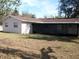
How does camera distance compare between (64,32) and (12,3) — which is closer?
(12,3)

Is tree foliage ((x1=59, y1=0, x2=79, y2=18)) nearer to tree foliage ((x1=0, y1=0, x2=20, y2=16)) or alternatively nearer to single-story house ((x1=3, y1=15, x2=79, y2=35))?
single-story house ((x1=3, y1=15, x2=79, y2=35))

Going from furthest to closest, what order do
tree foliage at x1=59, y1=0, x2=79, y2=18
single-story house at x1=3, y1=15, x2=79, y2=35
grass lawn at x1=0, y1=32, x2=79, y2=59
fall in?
1. tree foliage at x1=59, y1=0, x2=79, y2=18
2. single-story house at x1=3, y1=15, x2=79, y2=35
3. grass lawn at x1=0, y1=32, x2=79, y2=59

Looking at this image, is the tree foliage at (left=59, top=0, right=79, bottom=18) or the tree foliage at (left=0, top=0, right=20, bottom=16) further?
the tree foliage at (left=59, top=0, right=79, bottom=18)

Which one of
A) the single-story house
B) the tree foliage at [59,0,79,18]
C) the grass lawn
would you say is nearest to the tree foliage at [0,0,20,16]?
the grass lawn

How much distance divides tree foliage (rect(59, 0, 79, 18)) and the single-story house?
15581 millimetres

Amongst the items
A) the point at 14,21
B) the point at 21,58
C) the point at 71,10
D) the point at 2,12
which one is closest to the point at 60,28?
the point at 14,21

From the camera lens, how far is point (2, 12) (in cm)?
1599

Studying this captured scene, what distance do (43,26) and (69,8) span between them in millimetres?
17439

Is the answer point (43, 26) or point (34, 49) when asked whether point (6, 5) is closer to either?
point (34, 49)

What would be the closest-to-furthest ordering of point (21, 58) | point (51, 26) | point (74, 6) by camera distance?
point (21, 58) < point (51, 26) < point (74, 6)

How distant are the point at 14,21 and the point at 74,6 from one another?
20.6 meters

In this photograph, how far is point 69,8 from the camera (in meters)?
54.8

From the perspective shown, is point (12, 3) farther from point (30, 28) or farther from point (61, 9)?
point (61, 9)

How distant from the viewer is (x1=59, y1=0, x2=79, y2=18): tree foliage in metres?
53.2
